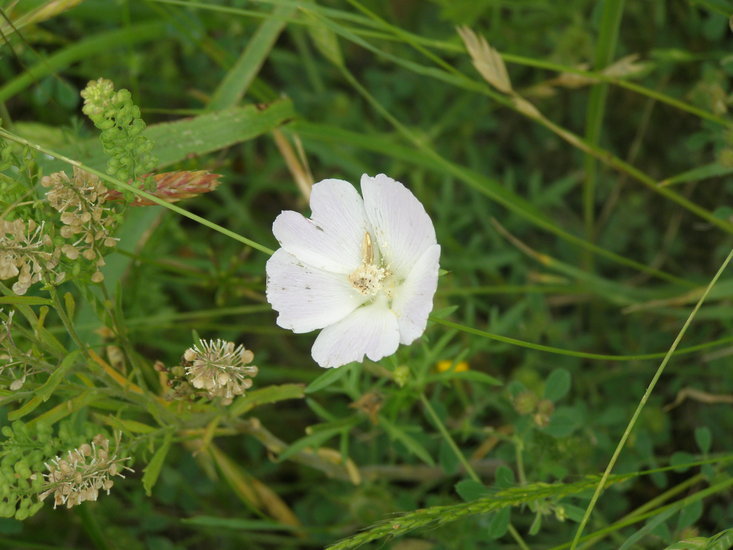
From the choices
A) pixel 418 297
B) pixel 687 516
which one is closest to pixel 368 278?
pixel 418 297

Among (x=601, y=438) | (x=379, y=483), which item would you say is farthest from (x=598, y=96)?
(x=379, y=483)

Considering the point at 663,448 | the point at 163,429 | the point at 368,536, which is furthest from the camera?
the point at 663,448

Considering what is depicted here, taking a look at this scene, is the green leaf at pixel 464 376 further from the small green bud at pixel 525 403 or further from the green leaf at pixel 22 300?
the green leaf at pixel 22 300

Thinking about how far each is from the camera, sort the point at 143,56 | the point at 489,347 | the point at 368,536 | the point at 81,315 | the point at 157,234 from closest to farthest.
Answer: the point at 368,536
the point at 81,315
the point at 157,234
the point at 489,347
the point at 143,56

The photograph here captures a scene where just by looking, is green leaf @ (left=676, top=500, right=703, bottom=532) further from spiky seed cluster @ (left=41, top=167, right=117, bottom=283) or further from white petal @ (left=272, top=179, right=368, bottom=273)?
spiky seed cluster @ (left=41, top=167, right=117, bottom=283)

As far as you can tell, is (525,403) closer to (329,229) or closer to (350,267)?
(350,267)

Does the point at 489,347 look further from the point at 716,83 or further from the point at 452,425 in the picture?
the point at 716,83
